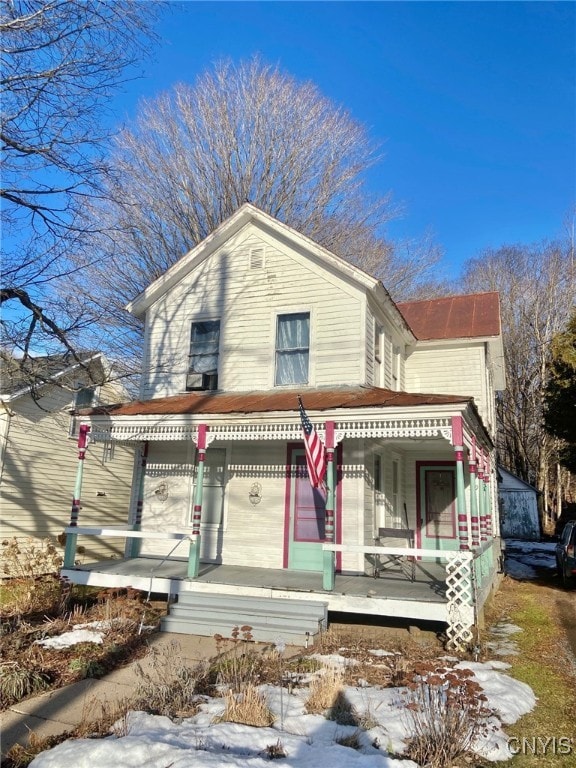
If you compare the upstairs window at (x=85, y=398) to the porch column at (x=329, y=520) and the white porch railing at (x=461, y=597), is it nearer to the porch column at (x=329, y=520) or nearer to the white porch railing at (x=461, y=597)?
the porch column at (x=329, y=520)

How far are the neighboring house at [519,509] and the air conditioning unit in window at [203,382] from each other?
20.6 m

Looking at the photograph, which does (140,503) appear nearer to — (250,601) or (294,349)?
(250,601)

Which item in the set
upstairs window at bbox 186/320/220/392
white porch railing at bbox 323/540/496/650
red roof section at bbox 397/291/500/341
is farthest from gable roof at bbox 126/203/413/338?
white porch railing at bbox 323/540/496/650

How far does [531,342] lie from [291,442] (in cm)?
2624

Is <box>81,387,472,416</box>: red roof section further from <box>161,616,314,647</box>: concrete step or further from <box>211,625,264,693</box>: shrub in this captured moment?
<box>211,625,264,693</box>: shrub

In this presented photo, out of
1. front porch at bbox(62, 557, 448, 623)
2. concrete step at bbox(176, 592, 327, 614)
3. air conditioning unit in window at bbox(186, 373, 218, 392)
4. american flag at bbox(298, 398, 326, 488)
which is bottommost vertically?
concrete step at bbox(176, 592, 327, 614)

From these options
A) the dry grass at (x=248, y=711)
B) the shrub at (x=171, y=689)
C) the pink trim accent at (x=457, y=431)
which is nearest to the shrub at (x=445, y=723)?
the dry grass at (x=248, y=711)

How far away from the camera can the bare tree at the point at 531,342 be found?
3142cm

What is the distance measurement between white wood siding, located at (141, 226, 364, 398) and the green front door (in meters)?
1.98

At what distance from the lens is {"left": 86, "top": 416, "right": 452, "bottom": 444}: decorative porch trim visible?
8820 millimetres

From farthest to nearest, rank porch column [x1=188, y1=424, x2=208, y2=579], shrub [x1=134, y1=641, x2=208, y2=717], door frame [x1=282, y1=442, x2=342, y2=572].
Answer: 1. door frame [x1=282, y1=442, x2=342, y2=572]
2. porch column [x1=188, y1=424, x2=208, y2=579]
3. shrub [x1=134, y1=641, x2=208, y2=717]

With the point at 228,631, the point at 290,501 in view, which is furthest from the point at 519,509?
the point at 228,631

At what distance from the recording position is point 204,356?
12.7 m

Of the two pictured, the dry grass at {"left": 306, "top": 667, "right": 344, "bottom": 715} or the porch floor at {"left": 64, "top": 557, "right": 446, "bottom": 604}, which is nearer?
the dry grass at {"left": 306, "top": 667, "right": 344, "bottom": 715}
